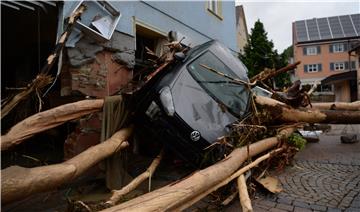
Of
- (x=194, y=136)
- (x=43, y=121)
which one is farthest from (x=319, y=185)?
(x=43, y=121)

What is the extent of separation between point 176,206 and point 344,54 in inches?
1783

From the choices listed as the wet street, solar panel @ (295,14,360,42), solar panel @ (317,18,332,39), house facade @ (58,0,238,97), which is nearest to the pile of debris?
the wet street

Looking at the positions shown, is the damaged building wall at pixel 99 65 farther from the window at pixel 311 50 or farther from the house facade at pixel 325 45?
the window at pixel 311 50

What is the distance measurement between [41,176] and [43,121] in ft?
2.98

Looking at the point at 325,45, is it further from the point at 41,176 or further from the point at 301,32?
the point at 41,176

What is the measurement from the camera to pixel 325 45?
40219 millimetres

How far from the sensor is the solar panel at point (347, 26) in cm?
3619

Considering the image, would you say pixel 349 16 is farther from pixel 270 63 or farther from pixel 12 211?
pixel 12 211

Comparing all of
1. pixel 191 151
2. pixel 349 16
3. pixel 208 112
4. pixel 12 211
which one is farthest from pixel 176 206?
pixel 349 16

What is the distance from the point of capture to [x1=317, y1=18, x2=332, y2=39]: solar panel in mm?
38469

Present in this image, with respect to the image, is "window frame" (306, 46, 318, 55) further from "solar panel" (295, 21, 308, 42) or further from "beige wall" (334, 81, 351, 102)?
"beige wall" (334, 81, 351, 102)

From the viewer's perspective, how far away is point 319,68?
142 ft

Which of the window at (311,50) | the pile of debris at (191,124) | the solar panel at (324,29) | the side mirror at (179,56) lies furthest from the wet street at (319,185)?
the window at (311,50)

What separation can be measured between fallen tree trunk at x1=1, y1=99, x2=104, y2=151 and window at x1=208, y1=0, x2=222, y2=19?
7.09 m
